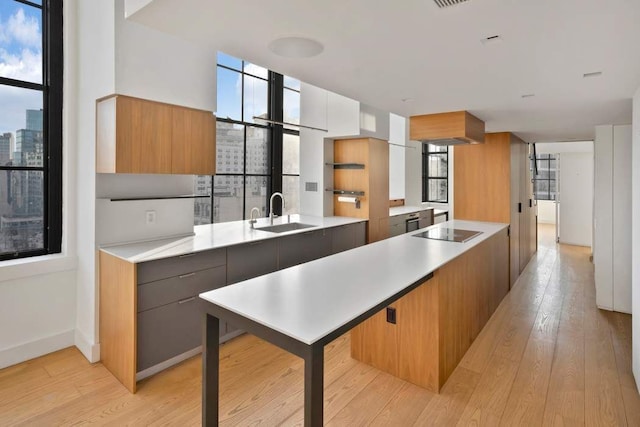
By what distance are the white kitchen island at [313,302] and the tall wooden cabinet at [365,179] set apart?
2295 millimetres

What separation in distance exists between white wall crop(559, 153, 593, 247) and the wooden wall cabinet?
778 centimetres

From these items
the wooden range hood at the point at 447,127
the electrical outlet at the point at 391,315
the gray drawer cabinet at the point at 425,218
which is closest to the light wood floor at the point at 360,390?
the electrical outlet at the point at 391,315

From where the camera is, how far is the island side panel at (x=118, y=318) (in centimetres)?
241

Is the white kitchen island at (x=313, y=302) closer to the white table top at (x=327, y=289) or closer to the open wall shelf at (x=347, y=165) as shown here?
the white table top at (x=327, y=289)

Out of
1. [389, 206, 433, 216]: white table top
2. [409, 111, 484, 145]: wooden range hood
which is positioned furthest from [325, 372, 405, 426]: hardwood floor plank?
[389, 206, 433, 216]: white table top

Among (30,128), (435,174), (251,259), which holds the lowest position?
(251,259)

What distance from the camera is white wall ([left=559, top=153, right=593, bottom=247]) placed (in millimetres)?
7570

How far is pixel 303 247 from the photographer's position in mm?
3830

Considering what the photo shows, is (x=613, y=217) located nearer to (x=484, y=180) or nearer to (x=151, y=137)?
(x=484, y=180)

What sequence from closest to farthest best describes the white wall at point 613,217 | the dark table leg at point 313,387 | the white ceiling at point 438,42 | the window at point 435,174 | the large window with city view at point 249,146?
the dark table leg at point 313,387 → the white ceiling at point 438,42 → the white wall at point 613,217 → the large window with city view at point 249,146 → the window at point 435,174

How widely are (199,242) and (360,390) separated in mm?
1696

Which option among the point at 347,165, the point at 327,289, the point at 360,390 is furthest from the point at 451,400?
the point at 347,165

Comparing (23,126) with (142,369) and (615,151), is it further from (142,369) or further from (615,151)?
(615,151)

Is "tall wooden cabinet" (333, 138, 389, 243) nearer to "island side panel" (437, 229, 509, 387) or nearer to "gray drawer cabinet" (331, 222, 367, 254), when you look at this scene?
"gray drawer cabinet" (331, 222, 367, 254)
